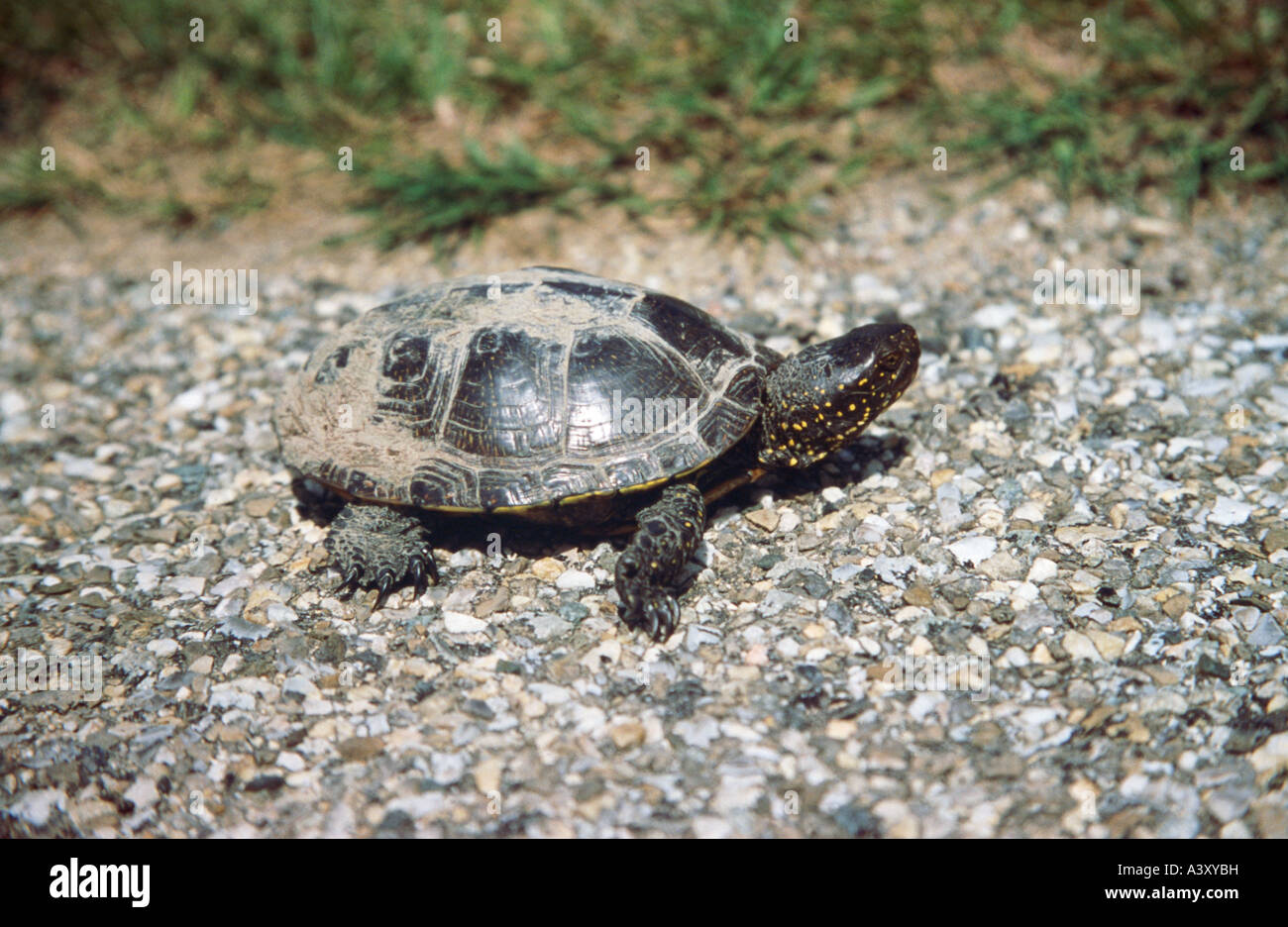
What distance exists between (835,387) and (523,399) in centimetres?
112

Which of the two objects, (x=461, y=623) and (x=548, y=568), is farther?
(x=548, y=568)

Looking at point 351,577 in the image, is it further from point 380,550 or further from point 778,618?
point 778,618

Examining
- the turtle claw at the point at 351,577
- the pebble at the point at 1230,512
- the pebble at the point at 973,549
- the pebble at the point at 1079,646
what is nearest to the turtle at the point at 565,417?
the turtle claw at the point at 351,577

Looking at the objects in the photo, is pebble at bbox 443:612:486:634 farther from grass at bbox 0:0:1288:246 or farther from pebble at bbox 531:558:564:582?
grass at bbox 0:0:1288:246

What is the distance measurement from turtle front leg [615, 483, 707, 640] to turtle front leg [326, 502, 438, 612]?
79 centimetres

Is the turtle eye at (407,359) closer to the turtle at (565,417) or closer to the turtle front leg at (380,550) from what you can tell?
the turtle at (565,417)

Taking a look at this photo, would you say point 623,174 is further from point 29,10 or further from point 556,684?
point 29,10

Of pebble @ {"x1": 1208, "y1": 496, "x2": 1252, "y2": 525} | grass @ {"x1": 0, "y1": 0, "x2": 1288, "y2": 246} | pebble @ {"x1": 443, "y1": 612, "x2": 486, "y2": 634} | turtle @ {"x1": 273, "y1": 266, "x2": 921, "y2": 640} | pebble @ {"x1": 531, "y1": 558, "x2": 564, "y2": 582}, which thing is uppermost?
grass @ {"x1": 0, "y1": 0, "x2": 1288, "y2": 246}

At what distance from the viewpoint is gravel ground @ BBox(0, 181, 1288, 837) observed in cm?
284

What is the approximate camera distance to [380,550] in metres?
3.54

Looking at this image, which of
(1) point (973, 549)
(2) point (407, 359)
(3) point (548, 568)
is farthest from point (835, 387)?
(2) point (407, 359)

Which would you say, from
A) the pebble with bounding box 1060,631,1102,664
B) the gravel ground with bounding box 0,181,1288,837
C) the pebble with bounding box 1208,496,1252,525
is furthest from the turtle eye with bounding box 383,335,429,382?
the pebble with bounding box 1208,496,1252,525
